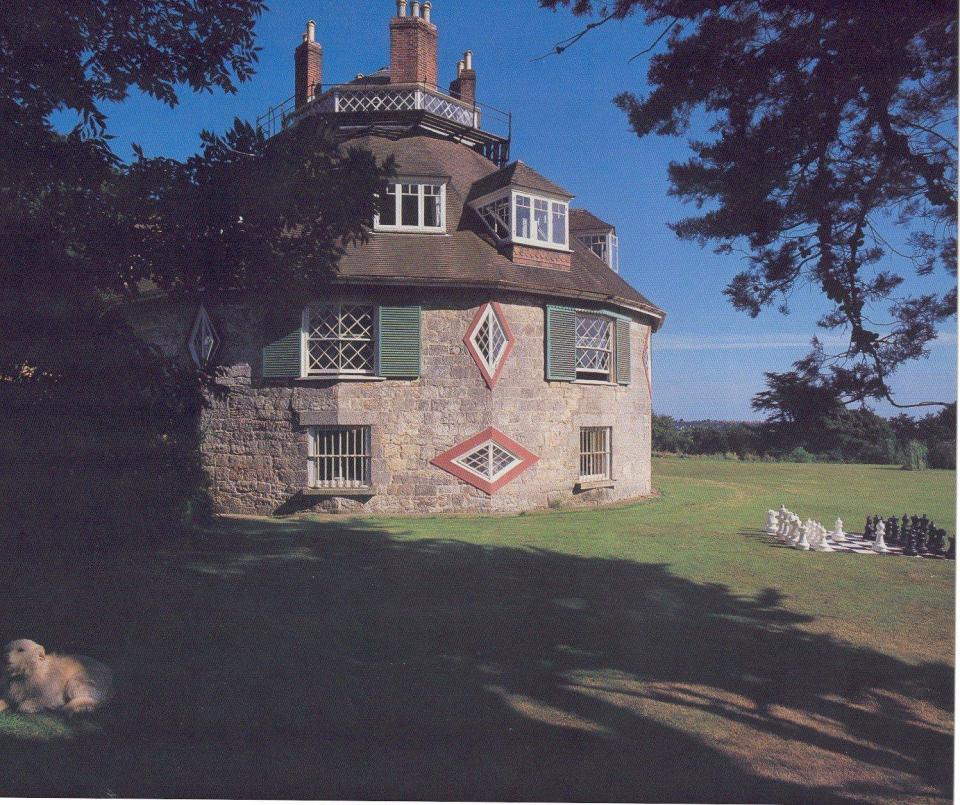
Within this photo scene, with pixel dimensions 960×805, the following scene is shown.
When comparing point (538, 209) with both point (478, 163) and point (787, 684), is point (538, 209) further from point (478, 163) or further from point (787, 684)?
point (787, 684)

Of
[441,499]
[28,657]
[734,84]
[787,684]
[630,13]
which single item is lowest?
[787,684]

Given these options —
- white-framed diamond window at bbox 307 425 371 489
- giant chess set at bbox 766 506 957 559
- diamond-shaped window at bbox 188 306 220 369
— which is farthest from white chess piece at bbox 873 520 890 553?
diamond-shaped window at bbox 188 306 220 369

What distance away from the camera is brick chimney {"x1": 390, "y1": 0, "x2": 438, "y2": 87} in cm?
364

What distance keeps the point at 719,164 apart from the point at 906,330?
1.52 meters

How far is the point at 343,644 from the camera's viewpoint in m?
3.68

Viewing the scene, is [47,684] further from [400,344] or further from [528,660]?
[400,344]

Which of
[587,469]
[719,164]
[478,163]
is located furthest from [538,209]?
[587,469]

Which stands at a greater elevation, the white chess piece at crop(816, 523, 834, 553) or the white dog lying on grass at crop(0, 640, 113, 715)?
the white chess piece at crop(816, 523, 834, 553)

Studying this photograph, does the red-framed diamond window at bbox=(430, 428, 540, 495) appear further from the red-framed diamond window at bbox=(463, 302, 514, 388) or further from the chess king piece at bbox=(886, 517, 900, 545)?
the chess king piece at bbox=(886, 517, 900, 545)

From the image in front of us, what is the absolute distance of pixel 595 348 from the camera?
5.90 meters

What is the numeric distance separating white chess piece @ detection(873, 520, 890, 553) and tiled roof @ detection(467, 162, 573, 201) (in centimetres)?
326

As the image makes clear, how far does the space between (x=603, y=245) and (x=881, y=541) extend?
316cm

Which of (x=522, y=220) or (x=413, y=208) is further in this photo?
(x=522, y=220)

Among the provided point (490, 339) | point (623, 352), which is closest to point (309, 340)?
point (490, 339)
